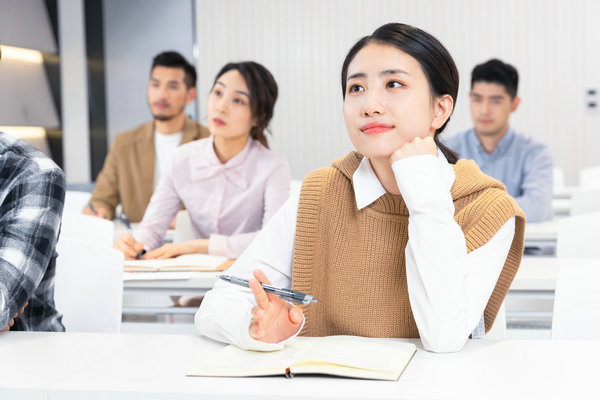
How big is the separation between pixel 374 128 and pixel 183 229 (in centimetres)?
185

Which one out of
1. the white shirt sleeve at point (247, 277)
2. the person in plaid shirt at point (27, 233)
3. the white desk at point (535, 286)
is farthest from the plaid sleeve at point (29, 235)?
the white desk at point (535, 286)

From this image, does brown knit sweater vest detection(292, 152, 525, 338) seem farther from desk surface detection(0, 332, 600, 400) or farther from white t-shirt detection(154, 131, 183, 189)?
white t-shirt detection(154, 131, 183, 189)

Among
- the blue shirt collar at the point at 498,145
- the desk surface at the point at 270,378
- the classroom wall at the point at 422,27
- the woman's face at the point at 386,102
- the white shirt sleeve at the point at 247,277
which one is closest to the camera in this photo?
the desk surface at the point at 270,378

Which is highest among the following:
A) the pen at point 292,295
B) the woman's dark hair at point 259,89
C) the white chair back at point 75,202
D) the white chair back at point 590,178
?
the woman's dark hair at point 259,89

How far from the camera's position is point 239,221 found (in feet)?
10.1

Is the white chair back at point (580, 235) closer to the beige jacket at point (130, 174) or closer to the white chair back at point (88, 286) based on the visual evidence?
the white chair back at point (88, 286)

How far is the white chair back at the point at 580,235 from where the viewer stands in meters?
2.51

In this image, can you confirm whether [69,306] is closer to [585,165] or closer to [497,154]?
[497,154]

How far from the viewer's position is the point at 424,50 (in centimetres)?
152

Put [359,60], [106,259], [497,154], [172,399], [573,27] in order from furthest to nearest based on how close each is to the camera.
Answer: [573,27], [497,154], [106,259], [359,60], [172,399]

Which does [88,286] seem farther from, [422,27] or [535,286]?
[422,27]

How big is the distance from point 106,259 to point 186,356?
2.31ft

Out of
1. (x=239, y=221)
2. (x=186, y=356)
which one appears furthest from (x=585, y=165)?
(x=186, y=356)

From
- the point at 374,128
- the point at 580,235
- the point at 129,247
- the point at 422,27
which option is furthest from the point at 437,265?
the point at 422,27
